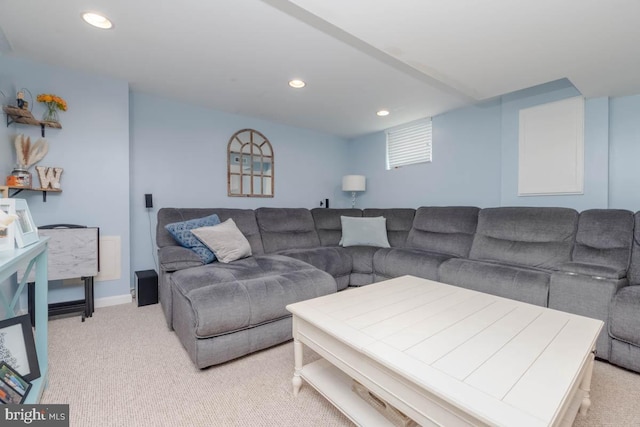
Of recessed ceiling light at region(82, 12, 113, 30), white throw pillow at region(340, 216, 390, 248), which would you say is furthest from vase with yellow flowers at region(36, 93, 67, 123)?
white throw pillow at region(340, 216, 390, 248)

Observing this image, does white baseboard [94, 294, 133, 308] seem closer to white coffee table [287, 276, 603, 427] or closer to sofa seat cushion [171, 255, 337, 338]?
sofa seat cushion [171, 255, 337, 338]

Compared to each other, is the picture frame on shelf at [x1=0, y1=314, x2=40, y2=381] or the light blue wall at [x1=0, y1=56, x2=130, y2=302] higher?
the light blue wall at [x1=0, y1=56, x2=130, y2=302]

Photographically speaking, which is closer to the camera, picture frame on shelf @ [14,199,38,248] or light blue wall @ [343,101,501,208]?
picture frame on shelf @ [14,199,38,248]

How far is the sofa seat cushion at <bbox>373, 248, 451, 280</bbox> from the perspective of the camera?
8.41 feet

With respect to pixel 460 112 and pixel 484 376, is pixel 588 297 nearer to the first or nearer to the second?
pixel 484 376

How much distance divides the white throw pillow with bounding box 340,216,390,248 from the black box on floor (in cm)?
207

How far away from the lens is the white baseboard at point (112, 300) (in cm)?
261

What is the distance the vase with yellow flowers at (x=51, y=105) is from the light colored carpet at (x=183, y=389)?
1.76m

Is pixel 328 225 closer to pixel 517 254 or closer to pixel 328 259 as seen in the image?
pixel 328 259

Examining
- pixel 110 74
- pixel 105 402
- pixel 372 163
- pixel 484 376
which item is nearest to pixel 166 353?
pixel 105 402

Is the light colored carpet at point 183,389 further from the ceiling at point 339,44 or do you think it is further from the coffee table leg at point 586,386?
the ceiling at point 339,44

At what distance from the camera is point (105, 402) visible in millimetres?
1350

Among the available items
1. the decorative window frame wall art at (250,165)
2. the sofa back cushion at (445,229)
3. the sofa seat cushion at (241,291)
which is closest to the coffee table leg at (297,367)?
the sofa seat cushion at (241,291)

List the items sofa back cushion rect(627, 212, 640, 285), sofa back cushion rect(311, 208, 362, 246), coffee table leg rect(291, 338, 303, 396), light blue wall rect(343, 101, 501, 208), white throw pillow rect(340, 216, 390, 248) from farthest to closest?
1. sofa back cushion rect(311, 208, 362, 246)
2. white throw pillow rect(340, 216, 390, 248)
3. light blue wall rect(343, 101, 501, 208)
4. sofa back cushion rect(627, 212, 640, 285)
5. coffee table leg rect(291, 338, 303, 396)
